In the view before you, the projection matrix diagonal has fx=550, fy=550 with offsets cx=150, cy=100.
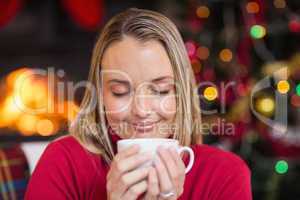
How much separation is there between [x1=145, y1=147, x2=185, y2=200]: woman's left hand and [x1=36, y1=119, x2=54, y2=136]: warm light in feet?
9.83

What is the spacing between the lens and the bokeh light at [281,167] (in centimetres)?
258

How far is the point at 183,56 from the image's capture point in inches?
47.8

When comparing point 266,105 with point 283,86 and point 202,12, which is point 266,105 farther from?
point 202,12

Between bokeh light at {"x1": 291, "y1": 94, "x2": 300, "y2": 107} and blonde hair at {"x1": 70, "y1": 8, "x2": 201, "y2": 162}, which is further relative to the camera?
bokeh light at {"x1": 291, "y1": 94, "x2": 300, "y2": 107}

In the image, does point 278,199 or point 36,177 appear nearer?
point 36,177

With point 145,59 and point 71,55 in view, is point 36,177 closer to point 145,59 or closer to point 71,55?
point 145,59

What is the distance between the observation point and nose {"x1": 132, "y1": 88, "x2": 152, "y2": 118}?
116 centimetres

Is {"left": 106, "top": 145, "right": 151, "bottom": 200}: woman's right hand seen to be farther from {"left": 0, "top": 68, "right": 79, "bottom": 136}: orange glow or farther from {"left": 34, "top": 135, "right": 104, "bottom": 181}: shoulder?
{"left": 0, "top": 68, "right": 79, "bottom": 136}: orange glow

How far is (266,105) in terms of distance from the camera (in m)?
2.61

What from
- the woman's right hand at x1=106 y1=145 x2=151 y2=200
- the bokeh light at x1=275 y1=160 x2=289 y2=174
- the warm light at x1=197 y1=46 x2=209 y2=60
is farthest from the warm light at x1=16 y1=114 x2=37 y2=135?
the woman's right hand at x1=106 y1=145 x2=151 y2=200

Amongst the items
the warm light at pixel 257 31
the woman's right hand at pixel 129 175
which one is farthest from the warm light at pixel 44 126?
the woman's right hand at pixel 129 175

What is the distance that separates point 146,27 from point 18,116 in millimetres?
3108

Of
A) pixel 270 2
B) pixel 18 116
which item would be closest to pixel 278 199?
pixel 270 2

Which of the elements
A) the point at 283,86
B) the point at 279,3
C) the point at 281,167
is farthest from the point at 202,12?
the point at 281,167
